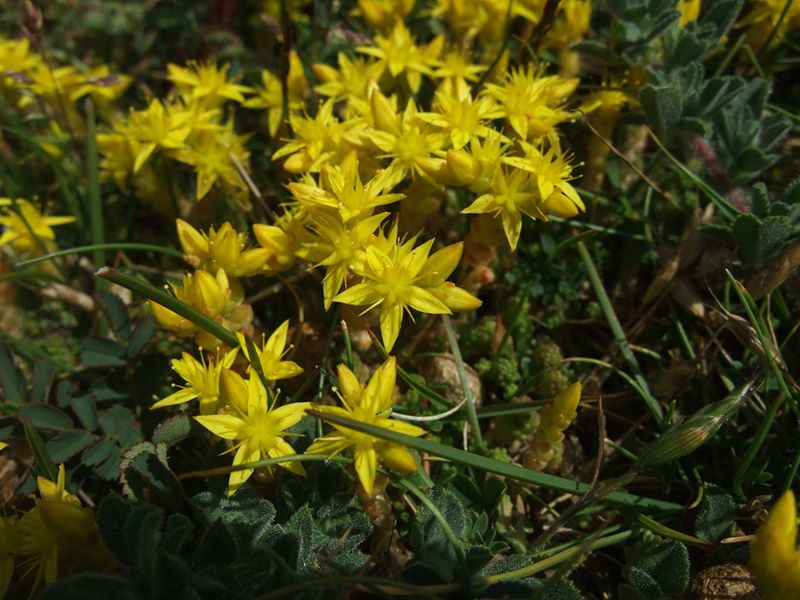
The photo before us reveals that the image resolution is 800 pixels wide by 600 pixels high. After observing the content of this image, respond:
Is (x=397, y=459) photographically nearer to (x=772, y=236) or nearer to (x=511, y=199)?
(x=511, y=199)

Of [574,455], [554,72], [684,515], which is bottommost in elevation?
[574,455]

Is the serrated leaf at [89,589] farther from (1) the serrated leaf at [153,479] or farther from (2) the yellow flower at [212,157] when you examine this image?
(2) the yellow flower at [212,157]

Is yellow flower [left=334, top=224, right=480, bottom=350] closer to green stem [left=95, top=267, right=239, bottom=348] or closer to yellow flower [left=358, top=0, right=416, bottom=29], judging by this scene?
green stem [left=95, top=267, right=239, bottom=348]

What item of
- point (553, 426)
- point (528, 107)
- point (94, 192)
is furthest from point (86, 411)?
point (528, 107)

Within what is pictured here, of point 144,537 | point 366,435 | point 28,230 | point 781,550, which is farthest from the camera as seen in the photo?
point 28,230

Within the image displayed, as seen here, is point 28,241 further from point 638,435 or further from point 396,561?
point 638,435

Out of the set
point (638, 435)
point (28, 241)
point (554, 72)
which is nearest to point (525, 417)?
point (638, 435)
